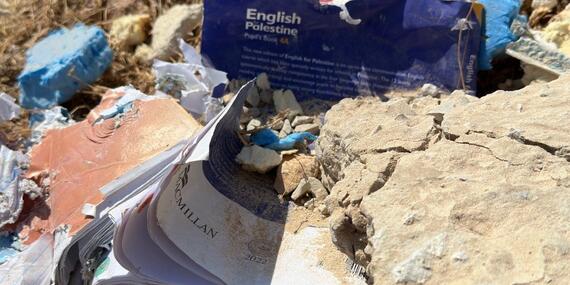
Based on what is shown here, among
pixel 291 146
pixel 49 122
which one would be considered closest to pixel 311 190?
pixel 291 146

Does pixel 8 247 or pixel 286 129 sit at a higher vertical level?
pixel 286 129

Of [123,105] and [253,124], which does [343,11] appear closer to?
[253,124]

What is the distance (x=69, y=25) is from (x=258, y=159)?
4.38ft

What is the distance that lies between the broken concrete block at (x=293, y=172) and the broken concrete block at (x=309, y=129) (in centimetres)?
16

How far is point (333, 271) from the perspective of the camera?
165cm

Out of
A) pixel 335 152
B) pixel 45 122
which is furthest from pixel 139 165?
pixel 45 122

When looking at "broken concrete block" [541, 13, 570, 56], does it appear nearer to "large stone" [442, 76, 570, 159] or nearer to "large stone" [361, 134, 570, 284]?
"large stone" [442, 76, 570, 159]

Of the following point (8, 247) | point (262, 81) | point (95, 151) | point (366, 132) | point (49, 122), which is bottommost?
point (8, 247)

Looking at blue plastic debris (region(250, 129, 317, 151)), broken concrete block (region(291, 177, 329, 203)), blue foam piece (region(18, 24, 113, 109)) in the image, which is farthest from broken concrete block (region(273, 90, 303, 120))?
blue foam piece (region(18, 24, 113, 109))

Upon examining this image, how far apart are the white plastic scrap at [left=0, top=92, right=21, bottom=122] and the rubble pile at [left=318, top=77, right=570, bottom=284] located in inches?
50.9

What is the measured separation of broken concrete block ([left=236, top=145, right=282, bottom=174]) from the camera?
197 centimetres

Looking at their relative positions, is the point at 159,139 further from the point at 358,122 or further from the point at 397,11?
the point at 397,11

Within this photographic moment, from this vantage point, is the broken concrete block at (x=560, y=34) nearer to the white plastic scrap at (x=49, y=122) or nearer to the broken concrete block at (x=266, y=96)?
the broken concrete block at (x=266, y=96)

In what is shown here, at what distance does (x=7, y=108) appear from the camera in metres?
2.30
